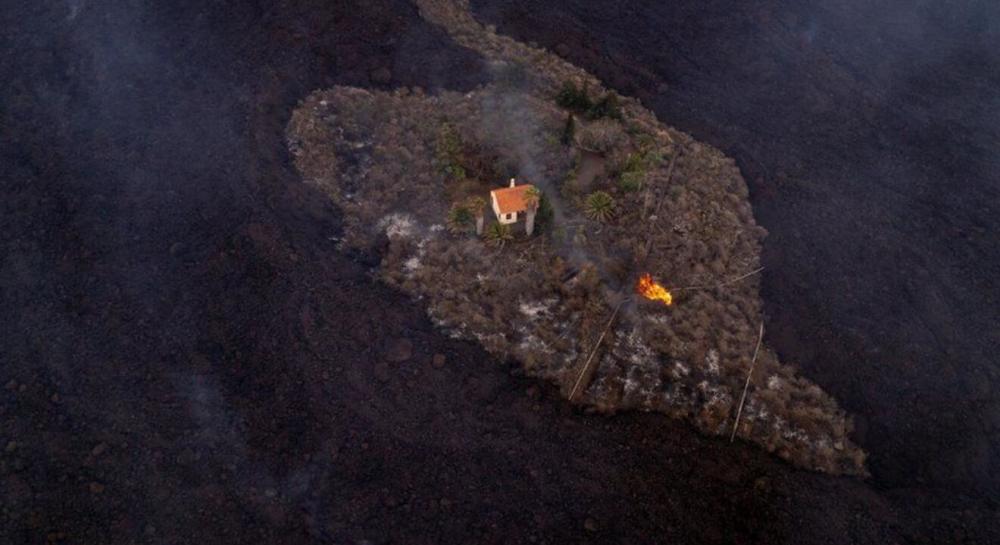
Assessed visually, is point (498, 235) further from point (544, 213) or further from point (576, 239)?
point (576, 239)

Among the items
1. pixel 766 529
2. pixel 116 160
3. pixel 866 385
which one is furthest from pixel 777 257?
pixel 116 160

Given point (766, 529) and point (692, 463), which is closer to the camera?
point (766, 529)

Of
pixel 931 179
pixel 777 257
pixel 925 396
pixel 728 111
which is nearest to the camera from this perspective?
pixel 925 396

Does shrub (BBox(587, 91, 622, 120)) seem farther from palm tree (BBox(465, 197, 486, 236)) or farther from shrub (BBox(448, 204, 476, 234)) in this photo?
shrub (BBox(448, 204, 476, 234))

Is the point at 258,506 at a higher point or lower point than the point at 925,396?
lower

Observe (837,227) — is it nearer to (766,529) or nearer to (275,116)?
(766,529)

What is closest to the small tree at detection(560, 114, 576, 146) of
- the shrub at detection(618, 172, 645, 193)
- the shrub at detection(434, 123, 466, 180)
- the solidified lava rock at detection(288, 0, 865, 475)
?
the solidified lava rock at detection(288, 0, 865, 475)
